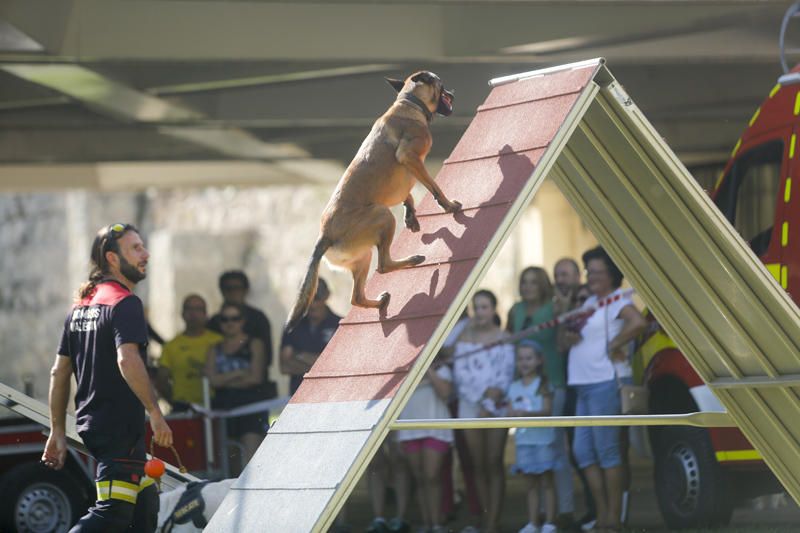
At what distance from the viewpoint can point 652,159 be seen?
6.27 metres

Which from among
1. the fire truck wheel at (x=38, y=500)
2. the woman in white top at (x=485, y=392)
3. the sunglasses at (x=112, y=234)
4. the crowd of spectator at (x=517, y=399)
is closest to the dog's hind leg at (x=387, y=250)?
the sunglasses at (x=112, y=234)

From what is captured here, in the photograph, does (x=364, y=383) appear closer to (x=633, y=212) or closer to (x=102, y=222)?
(x=633, y=212)

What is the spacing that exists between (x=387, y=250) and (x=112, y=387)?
139 cm

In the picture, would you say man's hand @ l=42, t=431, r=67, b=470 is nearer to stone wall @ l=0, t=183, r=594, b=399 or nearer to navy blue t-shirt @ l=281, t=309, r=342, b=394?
navy blue t-shirt @ l=281, t=309, r=342, b=394

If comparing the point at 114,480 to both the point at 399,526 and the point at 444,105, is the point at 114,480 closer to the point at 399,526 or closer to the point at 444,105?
the point at 444,105

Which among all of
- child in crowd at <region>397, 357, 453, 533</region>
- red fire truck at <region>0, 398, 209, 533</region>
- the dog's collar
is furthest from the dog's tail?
child in crowd at <region>397, 357, 453, 533</region>

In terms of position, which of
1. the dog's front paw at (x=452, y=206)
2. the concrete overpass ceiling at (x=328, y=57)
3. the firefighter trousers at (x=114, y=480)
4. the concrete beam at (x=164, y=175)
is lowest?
the firefighter trousers at (x=114, y=480)

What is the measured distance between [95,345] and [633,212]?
7.63ft

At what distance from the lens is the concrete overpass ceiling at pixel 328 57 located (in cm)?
1236

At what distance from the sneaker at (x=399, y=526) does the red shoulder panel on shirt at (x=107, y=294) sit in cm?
419

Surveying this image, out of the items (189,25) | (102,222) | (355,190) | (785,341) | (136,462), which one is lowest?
(136,462)

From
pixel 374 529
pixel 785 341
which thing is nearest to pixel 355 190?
pixel 785 341

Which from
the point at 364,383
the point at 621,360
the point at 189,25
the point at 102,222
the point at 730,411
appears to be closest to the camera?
the point at 364,383

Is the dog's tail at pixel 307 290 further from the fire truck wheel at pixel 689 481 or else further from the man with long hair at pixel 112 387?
the fire truck wheel at pixel 689 481
